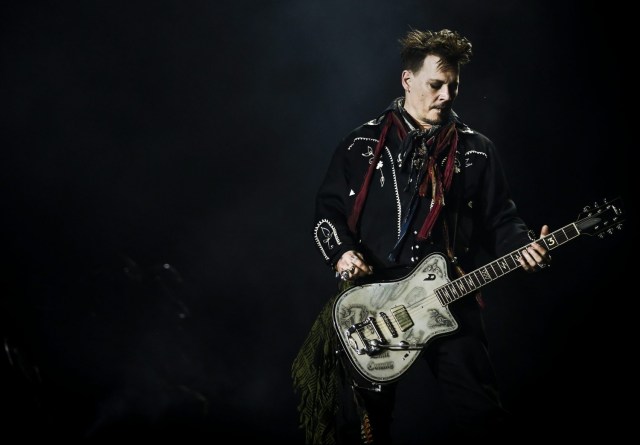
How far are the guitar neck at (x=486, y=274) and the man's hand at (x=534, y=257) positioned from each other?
0.06ft

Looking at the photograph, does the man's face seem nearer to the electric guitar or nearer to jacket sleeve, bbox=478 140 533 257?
jacket sleeve, bbox=478 140 533 257

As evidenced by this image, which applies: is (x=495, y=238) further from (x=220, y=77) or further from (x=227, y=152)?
(x=220, y=77)

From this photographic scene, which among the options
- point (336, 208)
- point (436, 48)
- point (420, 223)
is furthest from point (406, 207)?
point (436, 48)

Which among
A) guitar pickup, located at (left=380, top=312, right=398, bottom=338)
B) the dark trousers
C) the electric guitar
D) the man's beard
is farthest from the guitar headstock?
guitar pickup, located at (left=380, top=312, right=398, bottom=338)

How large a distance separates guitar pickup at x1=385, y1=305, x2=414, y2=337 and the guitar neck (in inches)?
6.3

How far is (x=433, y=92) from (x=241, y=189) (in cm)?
114

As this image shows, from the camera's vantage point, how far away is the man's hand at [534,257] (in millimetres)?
2457

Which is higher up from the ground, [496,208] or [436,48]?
[436,48]

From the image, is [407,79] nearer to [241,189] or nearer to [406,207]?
[406,207]

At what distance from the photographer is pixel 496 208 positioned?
271 centimetres

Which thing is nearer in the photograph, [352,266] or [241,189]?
[352,266]

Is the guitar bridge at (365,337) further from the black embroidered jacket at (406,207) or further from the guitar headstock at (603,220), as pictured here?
the guitar headstock at (603,220)

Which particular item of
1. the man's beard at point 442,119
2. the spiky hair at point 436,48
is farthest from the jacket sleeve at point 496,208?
the spiky hair at point 436,48

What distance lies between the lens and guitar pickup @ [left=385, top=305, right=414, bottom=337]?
2465 mm
